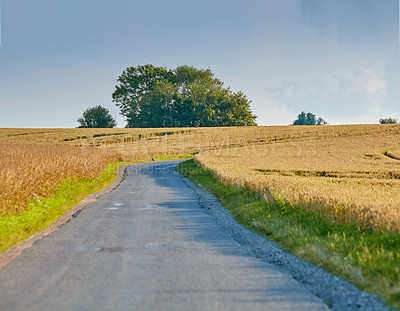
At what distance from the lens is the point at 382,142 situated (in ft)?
175

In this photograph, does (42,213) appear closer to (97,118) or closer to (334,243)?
(334,243)

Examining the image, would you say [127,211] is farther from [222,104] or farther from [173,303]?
[222,104]

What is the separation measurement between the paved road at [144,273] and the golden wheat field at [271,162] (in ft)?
10.1

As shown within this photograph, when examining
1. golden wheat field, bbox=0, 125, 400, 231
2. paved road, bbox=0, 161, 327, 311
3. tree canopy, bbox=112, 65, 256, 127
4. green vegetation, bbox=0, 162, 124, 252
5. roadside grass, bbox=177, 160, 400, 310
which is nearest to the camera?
paved road, bbox=0, 161, 327, 311

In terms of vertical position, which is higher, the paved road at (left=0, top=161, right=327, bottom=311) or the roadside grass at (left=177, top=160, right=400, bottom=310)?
the roadside grass at (left=177, top=160, right=400, bottom=310)

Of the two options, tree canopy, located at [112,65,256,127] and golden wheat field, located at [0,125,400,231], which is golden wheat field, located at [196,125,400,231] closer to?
golden wheat field, located at [0,125,400,231]

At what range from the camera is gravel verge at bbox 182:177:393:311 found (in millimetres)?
5488

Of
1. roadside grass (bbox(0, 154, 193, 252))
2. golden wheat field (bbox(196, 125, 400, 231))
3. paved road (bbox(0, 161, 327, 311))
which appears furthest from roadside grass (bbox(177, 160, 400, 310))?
roadside grass (bbox(0, 154, 193, 252))

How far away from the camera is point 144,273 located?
22.2 ft

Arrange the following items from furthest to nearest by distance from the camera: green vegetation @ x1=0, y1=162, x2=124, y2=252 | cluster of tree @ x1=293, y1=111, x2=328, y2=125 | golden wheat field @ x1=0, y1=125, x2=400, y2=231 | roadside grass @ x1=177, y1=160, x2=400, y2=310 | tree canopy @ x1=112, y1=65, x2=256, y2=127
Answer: cluster of tree @ x1=293, y1=111, x2=328, y2=125 → tree canopy @ x1=112, y1=65, x2=256, y2=127 → golden wheat field @ x1=0, y1=125, x2=400, y2=231 → green vegetation @ x1=0, y1=162, x2=124, y2=252 → roadside grass @ x1=177, y1=160, x2=400, y2=310

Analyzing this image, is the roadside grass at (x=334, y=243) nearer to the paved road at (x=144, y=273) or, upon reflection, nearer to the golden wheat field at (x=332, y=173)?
the golden wheat field at (x=332, y=173)

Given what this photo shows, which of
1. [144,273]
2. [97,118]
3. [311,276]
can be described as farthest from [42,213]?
[97,118]

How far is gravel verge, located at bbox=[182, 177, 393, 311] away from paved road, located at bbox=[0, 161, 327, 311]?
24 centimetres

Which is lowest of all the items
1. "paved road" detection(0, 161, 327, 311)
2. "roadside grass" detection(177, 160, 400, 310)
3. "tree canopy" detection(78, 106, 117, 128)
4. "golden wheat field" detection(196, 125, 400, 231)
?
"paved road" detection(0, 161, 327, 311)
